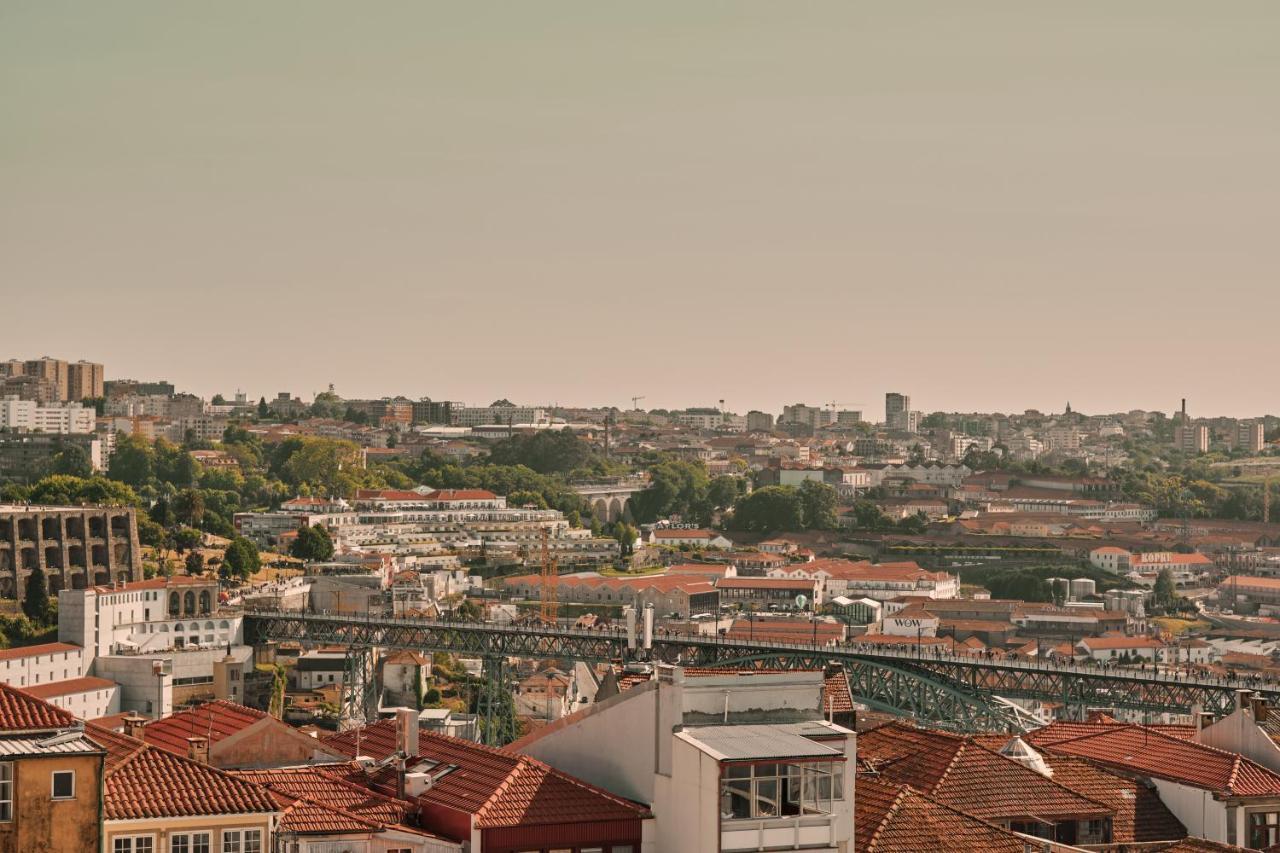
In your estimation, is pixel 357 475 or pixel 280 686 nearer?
pixel 280 686

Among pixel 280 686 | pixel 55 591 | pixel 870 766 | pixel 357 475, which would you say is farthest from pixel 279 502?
Answer: pixel 870 766

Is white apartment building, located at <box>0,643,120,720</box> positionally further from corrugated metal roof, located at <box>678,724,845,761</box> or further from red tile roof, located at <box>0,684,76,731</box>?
corrugated metal roof, located at <box>678,724,845,761</box>

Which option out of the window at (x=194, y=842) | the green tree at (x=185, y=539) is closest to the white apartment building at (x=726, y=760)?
the window at (x=194, y=842)

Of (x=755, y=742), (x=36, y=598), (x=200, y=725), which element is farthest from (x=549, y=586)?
(x=755, y=742)

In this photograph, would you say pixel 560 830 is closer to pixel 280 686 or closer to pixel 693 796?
pixel 693 796

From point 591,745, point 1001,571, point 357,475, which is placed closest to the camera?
point 591,745

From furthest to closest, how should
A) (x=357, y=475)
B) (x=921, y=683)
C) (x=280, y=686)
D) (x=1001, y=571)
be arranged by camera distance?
1. (x=357, y=475)
2. (x=1001, y=571)
3. (x=280, y=686)
4. (x=921, y=683)
